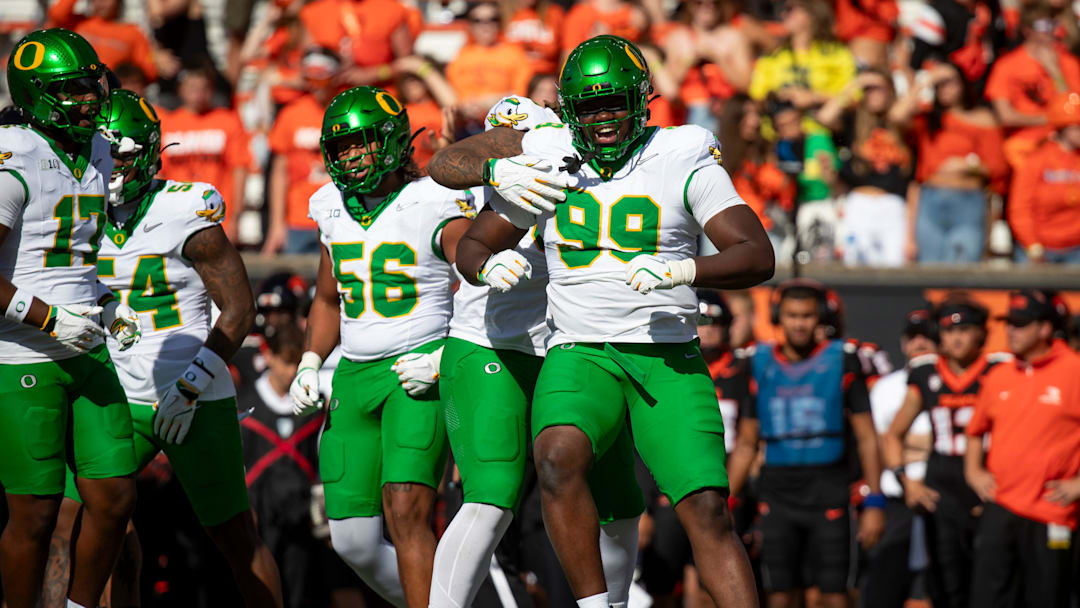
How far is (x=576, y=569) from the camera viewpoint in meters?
5.03

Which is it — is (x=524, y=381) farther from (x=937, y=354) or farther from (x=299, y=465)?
(x=937, y=354)

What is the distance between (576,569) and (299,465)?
12.2 ft

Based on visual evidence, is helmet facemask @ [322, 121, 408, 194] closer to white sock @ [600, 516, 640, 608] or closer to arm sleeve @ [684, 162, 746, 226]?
arm sleeve @ [684, 162, 746, 226]

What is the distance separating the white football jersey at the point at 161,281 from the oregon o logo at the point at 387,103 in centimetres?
84

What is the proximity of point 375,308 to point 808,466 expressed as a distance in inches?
129

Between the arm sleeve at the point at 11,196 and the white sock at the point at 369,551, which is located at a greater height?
the arm sleeve at the point at 11,196

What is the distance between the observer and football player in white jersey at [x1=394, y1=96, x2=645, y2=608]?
5.36 meters

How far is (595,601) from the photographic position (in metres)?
5.01

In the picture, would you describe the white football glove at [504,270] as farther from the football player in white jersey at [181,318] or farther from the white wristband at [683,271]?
the football player in white jersey at [181,318]

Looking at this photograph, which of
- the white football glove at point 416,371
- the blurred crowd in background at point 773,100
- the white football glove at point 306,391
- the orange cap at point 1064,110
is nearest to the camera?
the white football glove at point 416,371

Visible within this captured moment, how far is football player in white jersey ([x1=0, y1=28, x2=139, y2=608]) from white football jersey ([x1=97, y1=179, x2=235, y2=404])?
1.41 ft

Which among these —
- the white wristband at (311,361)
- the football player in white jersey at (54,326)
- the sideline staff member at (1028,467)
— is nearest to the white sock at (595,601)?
the white wristband at (311,361)

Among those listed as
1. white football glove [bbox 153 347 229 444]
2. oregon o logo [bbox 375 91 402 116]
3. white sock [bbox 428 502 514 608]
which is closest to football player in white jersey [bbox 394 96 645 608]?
white sock [bbox 428 502 514 608]

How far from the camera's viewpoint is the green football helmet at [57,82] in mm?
5543
